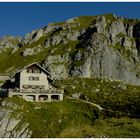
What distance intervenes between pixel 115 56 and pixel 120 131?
118834mm

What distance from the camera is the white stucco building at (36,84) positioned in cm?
8850

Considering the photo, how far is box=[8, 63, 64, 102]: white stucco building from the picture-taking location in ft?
290

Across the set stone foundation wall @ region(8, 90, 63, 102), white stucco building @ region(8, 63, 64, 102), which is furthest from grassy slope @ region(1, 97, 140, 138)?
white stucco building @ region(8, 63, 64, 102)

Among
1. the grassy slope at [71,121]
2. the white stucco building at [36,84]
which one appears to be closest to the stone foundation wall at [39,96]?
the white stucco building at [36,84]

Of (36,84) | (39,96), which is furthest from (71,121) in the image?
(36,84)

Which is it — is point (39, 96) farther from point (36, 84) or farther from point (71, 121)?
point (71, 121)

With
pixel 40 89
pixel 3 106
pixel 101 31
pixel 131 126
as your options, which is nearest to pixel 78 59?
pixel 101 31

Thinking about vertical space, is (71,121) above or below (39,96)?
below

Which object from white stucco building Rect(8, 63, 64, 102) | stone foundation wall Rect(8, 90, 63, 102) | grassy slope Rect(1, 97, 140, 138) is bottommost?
grassy slope Rect(1, 97, 140, 138)

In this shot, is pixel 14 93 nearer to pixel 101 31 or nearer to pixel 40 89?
pixel 40 89

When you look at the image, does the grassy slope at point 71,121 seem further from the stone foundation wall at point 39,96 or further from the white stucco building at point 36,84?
the white stucco building at point 36,84

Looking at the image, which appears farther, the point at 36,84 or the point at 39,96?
the point at 36,84

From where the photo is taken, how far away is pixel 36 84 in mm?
96188

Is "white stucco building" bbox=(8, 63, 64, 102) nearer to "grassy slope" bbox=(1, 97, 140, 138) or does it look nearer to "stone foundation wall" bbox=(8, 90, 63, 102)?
"stone foundation wall" bbox=(8, 90, 63, 102)
